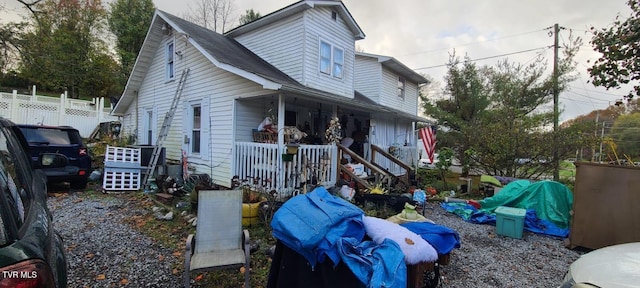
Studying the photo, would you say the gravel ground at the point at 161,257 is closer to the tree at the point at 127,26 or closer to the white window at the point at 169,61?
the white window at the point at 169,61

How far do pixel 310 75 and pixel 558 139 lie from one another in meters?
8.85

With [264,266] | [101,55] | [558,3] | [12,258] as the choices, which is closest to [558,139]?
[558,3]

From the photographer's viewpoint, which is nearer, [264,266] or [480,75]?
[264,266]

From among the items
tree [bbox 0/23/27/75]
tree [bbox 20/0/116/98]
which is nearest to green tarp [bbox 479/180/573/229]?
tree [bbox 0/23/27/75]

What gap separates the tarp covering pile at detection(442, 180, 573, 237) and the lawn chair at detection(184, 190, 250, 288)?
5.30m

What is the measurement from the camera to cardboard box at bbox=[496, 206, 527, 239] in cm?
524

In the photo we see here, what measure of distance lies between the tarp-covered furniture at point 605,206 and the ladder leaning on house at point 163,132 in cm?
989

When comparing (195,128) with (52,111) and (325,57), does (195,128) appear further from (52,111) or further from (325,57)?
(52,111)

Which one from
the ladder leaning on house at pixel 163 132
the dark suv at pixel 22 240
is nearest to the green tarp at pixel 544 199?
the dark suv at pixel 22 240

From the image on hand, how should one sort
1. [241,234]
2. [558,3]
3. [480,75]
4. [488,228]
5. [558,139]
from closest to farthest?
[241,234]
[488,228]
[558,3]
[558,139]
[480,75]

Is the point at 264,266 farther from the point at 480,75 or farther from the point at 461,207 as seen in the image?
the point at 480,75

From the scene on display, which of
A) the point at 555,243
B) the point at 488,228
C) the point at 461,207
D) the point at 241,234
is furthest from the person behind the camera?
the point at 461,207

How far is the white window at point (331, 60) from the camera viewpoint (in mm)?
9539

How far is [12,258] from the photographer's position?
1.15m
